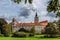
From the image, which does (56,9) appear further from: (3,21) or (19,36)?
(19,36)

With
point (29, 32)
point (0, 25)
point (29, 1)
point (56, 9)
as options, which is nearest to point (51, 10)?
point (56, 9)

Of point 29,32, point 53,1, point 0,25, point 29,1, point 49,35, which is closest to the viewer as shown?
point 29,1

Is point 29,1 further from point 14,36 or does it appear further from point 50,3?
point 14,36

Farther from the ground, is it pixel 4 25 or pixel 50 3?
pixel 50 3

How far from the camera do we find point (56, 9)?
10.3 ft

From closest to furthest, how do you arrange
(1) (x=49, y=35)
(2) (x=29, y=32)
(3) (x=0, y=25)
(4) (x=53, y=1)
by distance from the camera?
1. (4) (x=53, y=1)
2. (3) (x=0, y=25)
3. (2) (x=29, y=32)
4. (1) (x=49, y=35)

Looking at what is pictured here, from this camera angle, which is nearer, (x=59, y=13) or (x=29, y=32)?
(x=59, y=13)

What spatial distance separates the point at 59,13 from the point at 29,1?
69 cm

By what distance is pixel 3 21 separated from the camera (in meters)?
17.9

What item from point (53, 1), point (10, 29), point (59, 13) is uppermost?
point (53, 1)

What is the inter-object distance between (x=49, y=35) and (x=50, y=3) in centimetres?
1825

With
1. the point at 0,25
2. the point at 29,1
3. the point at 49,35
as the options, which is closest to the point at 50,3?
the point at 29,1

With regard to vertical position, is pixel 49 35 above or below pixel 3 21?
below

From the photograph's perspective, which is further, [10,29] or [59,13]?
[10,29]
